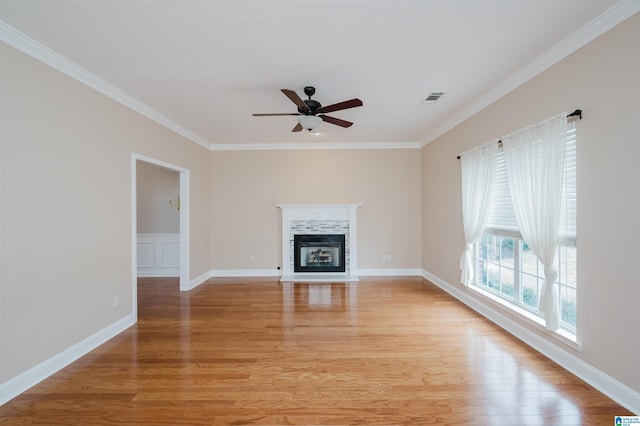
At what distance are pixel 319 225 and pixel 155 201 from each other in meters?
3.45

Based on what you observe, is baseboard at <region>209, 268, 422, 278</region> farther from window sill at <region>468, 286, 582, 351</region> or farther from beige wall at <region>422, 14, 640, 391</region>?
beige wall at <region>422, 14, 640, 391</region>

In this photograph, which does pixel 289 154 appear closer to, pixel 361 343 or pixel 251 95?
pixel 251 95

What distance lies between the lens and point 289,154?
559cm

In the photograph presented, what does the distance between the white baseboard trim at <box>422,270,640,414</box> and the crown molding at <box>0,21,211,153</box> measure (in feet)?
16.6

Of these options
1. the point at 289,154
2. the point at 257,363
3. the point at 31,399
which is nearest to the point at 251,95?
the point at 289,154

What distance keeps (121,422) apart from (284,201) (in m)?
4.21

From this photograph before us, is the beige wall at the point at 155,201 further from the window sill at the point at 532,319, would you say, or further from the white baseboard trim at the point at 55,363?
the window sill at the point at 532,319

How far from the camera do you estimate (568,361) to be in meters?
2.30

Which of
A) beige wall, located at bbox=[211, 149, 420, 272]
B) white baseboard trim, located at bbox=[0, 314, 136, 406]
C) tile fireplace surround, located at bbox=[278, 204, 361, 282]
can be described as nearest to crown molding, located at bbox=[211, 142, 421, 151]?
beige wall, located at bbox=[211, 149, 420, 272]

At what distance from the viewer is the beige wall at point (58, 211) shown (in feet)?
6.70

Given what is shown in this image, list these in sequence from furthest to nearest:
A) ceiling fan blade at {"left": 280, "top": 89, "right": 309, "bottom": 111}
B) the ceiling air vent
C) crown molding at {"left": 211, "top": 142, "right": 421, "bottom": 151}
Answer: crown molding at {"left": 211, "top": 142, "right": 421, "bottom": 151}
the ceiling air vent
ceiling fan blade at {"left": 280, "top": 89, "right": 309, "bottom": 111}

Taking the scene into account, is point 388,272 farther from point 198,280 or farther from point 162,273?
point 162,273

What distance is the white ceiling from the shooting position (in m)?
1.85

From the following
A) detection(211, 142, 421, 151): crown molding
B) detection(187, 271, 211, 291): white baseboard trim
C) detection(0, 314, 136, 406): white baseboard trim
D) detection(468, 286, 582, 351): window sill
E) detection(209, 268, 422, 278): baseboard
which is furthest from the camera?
detection(209, 268, 422, 278): baseboard
